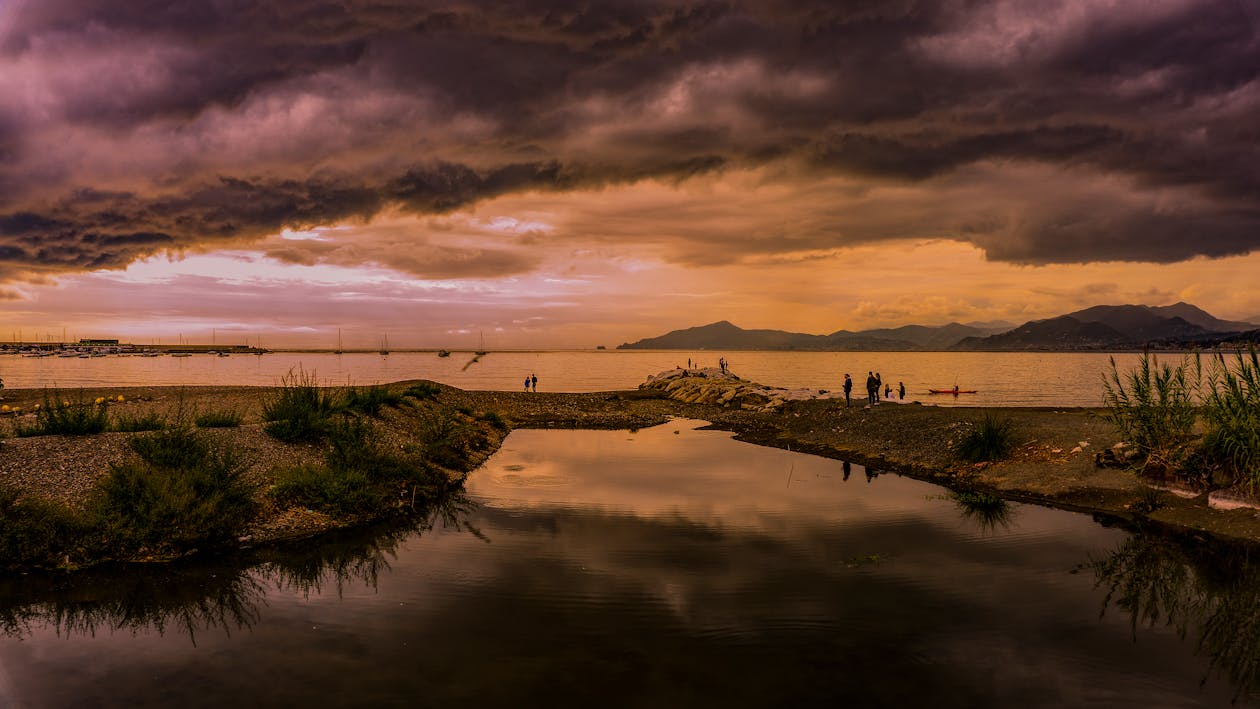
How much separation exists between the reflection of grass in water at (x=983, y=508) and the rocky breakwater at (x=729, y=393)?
23183mm

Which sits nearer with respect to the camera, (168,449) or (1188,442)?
(168,449)

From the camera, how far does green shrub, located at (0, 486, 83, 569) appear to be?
11.7 metres

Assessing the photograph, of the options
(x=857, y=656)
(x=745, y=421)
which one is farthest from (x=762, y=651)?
(x=745, y=421)

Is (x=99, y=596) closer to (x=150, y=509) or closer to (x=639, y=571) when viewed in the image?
(x=150, y=509)

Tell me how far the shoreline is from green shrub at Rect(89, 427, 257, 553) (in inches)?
24.8

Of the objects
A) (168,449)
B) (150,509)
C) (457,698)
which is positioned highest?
(168,449)

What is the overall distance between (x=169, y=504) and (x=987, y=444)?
76.8 ft

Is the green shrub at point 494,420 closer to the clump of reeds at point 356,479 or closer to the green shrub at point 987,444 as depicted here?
the clump of reeds at point 356,479

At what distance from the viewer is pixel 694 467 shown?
2364 centimetres

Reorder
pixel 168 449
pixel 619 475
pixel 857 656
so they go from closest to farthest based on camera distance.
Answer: pixel 857 656
pixel 168 449
pixel 619 475

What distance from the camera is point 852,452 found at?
26562mm

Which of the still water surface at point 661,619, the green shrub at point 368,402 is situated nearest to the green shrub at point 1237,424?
the still water surface at point 661,619

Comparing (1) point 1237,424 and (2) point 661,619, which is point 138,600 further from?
(1) point 1237,424

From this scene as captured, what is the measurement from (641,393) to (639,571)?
42.5 metres
